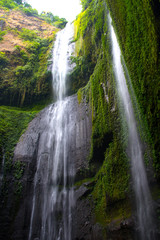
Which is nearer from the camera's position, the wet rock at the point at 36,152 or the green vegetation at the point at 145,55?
the green vegetation at the point at 145,55

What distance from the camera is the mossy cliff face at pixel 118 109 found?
3.69 metres

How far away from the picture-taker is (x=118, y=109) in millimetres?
6559

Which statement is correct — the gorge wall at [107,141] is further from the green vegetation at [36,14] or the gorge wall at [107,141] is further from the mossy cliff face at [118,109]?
the green vegetation at [36,14]

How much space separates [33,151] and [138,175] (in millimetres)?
5826

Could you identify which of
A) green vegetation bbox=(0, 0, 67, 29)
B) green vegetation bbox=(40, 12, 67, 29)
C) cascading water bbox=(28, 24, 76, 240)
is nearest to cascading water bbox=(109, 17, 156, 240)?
cascading water bbox=(28, 24, 76, 240)

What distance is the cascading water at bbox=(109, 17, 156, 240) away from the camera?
4426 mm

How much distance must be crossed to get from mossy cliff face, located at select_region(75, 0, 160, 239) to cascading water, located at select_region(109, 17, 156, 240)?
0.28 metres

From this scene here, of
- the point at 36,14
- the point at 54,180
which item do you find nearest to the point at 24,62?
the point at 54,180

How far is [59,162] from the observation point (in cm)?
826

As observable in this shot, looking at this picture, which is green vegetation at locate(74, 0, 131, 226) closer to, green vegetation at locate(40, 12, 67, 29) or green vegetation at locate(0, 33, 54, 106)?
green vegetation at locate(0, 33, 54, 106)

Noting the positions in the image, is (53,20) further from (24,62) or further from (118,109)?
(118,109)

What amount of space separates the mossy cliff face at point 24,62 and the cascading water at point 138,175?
6.98 metres

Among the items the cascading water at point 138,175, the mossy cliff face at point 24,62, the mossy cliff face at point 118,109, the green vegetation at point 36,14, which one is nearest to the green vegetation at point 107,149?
the mossy cliff face at point 118,109

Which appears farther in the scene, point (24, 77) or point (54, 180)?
point (24, 77)
